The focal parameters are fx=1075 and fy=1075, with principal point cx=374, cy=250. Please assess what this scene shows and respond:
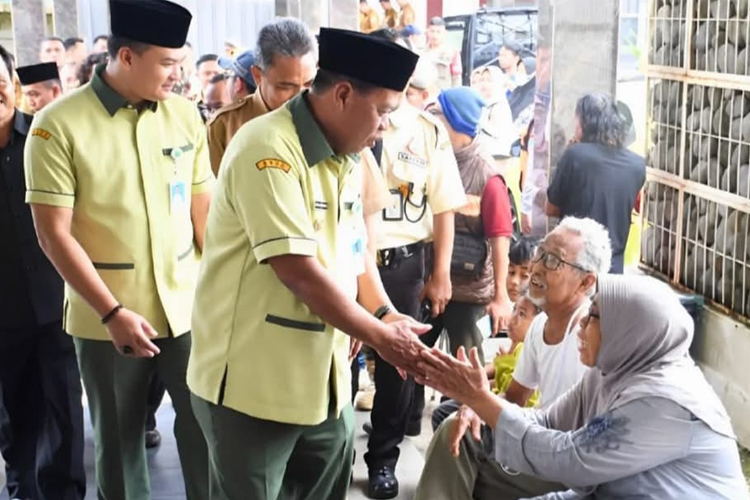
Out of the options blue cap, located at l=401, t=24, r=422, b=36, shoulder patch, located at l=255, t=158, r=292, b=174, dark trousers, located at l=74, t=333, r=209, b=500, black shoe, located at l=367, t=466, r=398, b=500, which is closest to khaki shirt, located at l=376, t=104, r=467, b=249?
black shoe, located at l=367, t=466, r=398, b=500

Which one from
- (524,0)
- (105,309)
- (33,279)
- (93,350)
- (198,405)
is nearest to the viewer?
(198,405)

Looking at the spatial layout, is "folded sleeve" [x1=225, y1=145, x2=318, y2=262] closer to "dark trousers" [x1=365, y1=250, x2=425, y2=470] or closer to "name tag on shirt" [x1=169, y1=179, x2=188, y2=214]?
"name tag on shirt" [x1=169, y1=179, x2=188, y2=214]

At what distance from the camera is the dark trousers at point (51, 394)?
3324 mm

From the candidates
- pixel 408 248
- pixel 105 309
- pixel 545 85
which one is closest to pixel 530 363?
pixel 408 248

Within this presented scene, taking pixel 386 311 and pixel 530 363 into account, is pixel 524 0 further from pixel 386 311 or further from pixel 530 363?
pixel 386 311

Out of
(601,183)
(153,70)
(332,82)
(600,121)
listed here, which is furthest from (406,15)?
(332,82)

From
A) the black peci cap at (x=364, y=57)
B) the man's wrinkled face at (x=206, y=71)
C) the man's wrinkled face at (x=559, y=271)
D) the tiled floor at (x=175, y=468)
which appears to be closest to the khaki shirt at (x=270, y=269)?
the black peci cap at (x=364, y=57)

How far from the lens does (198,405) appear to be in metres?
2.35

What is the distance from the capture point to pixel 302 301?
2.17 m

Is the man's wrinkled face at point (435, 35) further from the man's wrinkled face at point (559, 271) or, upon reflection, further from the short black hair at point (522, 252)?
the man's wrinkled face at point (559, 271)

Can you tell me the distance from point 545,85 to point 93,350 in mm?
2911

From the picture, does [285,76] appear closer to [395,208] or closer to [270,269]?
[395,208]

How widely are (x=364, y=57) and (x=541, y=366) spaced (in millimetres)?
1189

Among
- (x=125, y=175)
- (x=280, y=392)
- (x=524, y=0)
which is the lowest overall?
(x=280, y=392)
